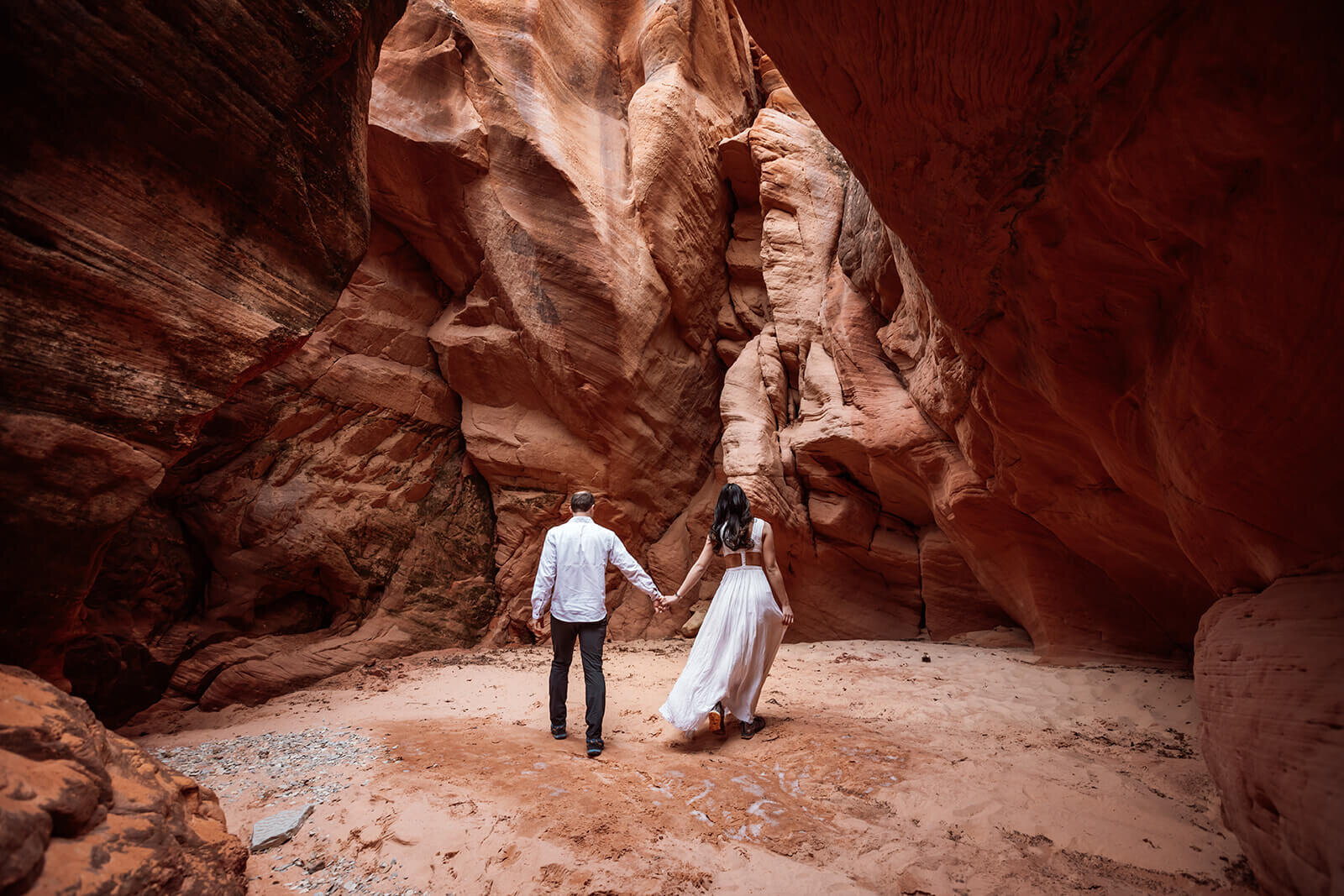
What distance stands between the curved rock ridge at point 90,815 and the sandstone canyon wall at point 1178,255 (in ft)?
11.3

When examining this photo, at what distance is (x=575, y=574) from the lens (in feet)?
15.2

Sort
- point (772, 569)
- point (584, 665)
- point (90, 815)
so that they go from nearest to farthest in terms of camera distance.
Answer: point (90, 815) < point (584, 665) < point (772, 569)

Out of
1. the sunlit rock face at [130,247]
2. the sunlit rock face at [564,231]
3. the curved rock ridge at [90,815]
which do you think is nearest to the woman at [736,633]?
the curved rock ridge at [90,815]

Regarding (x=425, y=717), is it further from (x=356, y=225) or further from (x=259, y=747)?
(x=356, y=225)

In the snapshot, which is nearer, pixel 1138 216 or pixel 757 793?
pixel 1138 216

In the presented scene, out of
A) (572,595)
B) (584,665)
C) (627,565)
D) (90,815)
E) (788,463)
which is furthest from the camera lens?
(788,463)

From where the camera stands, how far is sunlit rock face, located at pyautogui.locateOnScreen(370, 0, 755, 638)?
28.5 feet

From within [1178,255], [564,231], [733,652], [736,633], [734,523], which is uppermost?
[564,231]

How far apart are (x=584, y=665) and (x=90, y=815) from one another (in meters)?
2.70

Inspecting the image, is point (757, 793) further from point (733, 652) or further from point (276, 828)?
point (276, 828)

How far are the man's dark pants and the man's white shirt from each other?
74 mm

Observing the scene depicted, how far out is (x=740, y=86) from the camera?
38.1 feet

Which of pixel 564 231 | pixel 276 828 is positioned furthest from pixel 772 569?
pixel 564 231

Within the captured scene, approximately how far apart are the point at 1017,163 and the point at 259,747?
5433 mm
